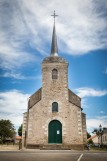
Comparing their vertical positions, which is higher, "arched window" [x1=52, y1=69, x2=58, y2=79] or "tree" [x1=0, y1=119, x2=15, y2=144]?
"arched window" [x1=52, y1=69, x2=58, y2=79]

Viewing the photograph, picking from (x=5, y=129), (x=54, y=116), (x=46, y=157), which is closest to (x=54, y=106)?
(x=54, y=116)

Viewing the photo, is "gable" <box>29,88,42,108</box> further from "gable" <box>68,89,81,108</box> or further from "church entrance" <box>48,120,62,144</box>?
"gable" <box>68,89,81,108</box>

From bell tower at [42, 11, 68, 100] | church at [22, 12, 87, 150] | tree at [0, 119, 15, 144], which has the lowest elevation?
tree at [0, 119, 15, 144]

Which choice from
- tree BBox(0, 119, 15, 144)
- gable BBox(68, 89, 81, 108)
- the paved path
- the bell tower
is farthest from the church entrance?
tree BBox(0, 119, 15, 144)

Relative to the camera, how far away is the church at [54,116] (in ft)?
75.4

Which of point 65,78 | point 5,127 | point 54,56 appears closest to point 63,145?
point 65,78

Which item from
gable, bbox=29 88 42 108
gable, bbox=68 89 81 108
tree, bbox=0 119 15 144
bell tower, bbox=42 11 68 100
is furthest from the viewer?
tree, bbox=0 119 15 144

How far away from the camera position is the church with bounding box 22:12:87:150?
904 inches

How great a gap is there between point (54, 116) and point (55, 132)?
6.36 ft

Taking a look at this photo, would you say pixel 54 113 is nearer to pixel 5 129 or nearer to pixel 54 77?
pixel 54 77

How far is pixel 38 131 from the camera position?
2331 cm

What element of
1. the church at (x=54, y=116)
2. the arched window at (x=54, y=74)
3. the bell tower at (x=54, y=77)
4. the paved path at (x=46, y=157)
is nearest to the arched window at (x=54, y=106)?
the church at (x=54, y=116)

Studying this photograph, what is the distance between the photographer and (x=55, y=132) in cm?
2359

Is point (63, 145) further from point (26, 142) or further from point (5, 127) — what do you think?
point (5, 127)
